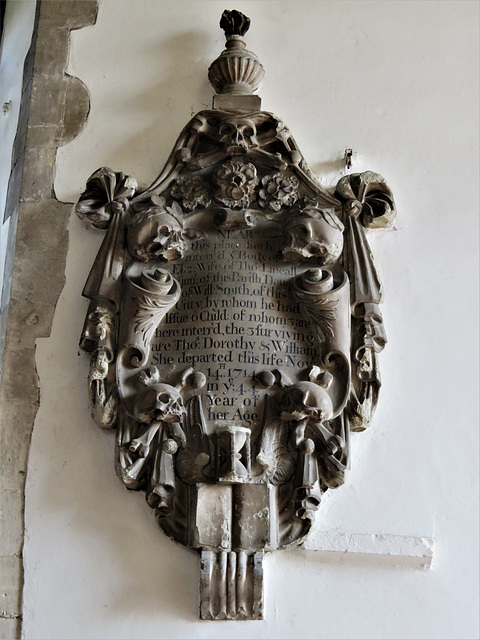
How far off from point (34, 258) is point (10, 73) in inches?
41.5

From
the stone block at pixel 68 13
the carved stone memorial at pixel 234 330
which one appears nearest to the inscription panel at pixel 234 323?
the carved stone memorial at pixel 234 330

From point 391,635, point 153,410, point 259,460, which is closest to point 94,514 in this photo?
point 153,410

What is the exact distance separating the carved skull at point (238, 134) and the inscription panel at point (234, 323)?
0.31 m

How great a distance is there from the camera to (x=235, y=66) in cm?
298

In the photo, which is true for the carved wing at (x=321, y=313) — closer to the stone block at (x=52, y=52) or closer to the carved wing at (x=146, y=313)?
the carved wing at (x=146, y=313)

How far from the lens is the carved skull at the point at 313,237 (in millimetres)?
2768

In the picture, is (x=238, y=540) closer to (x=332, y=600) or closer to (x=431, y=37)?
(x=332, y=600)

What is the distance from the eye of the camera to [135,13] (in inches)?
129

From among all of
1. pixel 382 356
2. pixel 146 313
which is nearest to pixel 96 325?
pixel 146 313

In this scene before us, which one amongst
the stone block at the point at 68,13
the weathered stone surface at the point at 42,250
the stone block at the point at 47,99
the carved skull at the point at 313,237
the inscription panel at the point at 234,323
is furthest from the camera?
the stone block at the point at 68,13

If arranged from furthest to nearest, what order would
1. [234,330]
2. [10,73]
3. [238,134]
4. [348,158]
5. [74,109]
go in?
[10,73], [74,109], [348,158], [238,134], [234,330]

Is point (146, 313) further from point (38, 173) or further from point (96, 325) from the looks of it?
point (38, 173)

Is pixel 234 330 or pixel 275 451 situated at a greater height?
pixel 234 330

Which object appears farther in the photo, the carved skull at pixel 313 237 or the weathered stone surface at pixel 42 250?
the weathered stone surface at pixel 42 250
